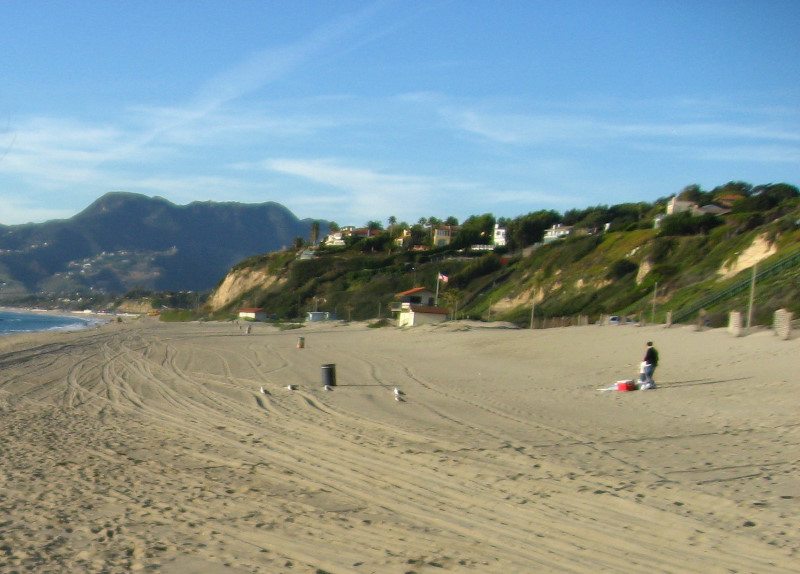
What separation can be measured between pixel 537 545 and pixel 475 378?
43.9ft

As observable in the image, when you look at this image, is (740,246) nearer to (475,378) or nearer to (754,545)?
(475,378)

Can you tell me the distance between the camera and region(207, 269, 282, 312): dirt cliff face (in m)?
100

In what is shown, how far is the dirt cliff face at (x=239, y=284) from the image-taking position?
100250 millimetres

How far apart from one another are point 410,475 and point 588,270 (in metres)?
55.8

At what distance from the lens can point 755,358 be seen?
1719cm

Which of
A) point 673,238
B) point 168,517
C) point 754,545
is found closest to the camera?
point 754,545

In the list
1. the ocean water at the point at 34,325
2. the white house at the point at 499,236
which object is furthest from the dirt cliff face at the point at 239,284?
the white house at the point at 499,236

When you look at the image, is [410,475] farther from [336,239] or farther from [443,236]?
[336,239]

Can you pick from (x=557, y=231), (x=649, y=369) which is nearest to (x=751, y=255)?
(x=649, y=369)

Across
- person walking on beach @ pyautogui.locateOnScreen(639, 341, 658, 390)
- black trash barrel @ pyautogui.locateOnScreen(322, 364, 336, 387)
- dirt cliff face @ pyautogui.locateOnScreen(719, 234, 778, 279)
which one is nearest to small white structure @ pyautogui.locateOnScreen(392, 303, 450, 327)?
dirt cliff face @ pyautogui.locateOnScreen(719, 234, 778, 279)

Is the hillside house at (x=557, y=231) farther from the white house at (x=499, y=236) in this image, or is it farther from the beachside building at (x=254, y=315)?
the beachside building at (x=254, y=315)

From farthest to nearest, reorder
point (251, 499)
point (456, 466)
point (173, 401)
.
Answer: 1. point (173, 401)
2. point (456, 466)
3. point (251, 499)

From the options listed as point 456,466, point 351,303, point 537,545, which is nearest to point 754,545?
point 537,545

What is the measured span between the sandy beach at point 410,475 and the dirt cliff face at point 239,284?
8293cm
